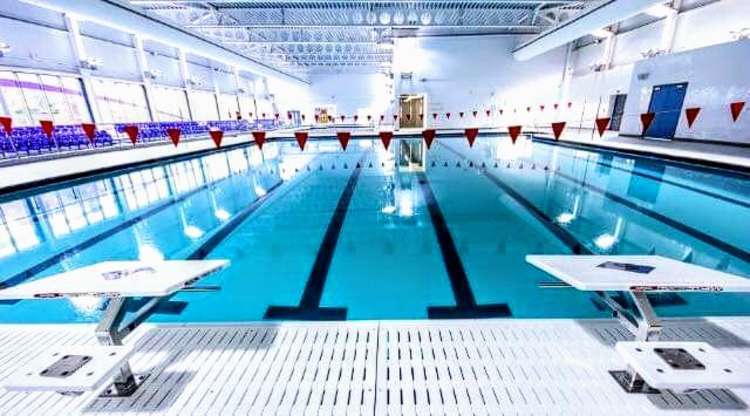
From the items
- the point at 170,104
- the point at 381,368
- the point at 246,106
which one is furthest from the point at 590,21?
the point at 246,106

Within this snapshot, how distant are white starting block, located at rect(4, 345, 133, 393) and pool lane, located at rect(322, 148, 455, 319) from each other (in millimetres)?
1303

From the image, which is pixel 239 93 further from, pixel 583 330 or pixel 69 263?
pixel 583 330

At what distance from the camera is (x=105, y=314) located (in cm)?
127

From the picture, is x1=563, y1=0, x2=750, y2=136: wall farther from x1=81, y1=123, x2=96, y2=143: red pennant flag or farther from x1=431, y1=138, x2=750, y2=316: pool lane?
x1=81, y1=123, x2=96, y2=143: red pennant flag

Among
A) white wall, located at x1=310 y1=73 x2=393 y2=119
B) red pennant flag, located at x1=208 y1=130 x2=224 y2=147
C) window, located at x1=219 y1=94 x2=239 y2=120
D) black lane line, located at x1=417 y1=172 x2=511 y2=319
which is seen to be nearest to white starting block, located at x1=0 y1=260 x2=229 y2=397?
black lane line, located at x1=417 y1=172 x2=511 y2=319

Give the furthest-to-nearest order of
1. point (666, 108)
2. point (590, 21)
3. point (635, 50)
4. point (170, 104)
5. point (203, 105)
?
point (203, 105) < point (170, 104) < point (635, 50) < point (666, 108) < point (590, 21)

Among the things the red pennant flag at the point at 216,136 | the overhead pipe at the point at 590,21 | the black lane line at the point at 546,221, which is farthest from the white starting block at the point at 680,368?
the overhead pipe at the point at 590,21

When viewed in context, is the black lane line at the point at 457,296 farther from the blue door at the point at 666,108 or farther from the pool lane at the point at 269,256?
the blue door at the point at 666,108

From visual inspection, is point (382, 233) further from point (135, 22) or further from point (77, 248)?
point (135, 22)

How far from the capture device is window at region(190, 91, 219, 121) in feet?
Answer: 55.4

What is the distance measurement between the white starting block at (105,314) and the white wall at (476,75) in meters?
14.3

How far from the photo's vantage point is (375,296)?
2.39 meters

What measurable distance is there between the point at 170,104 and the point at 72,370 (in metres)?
17.6

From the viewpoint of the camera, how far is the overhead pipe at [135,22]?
5.82 metres
